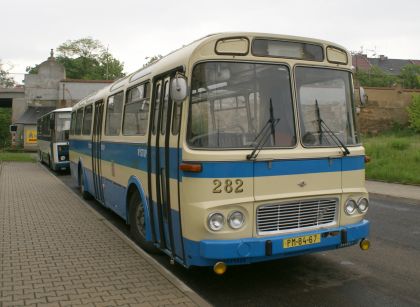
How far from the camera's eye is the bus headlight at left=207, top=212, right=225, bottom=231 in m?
5.16

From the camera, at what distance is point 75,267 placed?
6.43 meters

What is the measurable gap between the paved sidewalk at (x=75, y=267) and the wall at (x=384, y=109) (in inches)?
1250

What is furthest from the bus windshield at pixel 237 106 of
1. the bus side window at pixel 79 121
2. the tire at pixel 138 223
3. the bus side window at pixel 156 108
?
the bus side window at pixel 79 121

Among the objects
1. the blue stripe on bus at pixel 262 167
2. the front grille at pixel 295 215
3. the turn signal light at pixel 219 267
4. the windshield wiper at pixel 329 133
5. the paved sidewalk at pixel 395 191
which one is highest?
the windshield wiper at pixel 329 133

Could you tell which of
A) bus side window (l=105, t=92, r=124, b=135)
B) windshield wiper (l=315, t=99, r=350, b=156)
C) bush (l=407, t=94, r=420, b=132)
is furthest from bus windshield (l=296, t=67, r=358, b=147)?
bush (l=407, t=94, r=420, b=132)

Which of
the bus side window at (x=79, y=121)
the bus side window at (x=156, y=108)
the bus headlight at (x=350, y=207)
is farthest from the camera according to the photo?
the bus side window at (x=79, y=121)

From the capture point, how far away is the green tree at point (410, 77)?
247 feet

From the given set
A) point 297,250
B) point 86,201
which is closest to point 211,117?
point 297,250

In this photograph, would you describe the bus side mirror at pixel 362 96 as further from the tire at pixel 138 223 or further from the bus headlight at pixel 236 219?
the tire at pixel 138 223

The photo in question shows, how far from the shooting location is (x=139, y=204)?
7496 mm

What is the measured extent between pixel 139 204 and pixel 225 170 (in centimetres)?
266

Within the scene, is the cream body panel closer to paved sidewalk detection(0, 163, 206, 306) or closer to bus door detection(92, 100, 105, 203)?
paved sidewalk detection(0, 163, 206, 306)

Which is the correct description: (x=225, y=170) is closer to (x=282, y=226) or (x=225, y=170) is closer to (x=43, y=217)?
(x=282, y=226)

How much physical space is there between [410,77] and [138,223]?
7645cm
